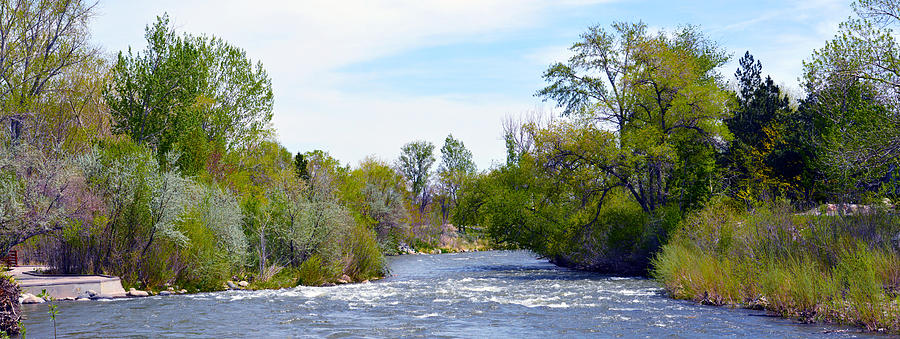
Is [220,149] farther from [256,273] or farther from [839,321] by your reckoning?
[839,321]

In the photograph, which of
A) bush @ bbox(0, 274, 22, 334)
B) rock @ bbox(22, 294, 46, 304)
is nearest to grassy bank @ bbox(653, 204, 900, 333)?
bush @ bbox(0, 274, 22, 334)

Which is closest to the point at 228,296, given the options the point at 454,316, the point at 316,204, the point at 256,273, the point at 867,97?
the point at 256,273

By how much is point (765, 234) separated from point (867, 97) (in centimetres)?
591

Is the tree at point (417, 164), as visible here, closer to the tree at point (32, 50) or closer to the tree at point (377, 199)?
the tree at point (377, 199)

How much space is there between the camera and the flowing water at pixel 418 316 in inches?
628

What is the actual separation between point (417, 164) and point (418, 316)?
269ft

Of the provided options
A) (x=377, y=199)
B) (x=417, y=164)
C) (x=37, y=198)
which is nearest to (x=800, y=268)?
(x=37, y=198)

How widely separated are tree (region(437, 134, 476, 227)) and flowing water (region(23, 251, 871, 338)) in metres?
74.1

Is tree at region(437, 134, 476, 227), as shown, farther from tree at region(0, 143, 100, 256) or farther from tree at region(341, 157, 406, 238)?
tree at region(0, 143, 100, 256)

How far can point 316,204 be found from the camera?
31172mm

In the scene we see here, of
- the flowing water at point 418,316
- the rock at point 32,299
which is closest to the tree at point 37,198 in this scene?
the rock at point 32,299

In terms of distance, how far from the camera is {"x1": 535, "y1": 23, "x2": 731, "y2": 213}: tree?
35594 millimetres

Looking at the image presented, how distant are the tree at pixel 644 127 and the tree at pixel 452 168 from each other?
6248 centimetres

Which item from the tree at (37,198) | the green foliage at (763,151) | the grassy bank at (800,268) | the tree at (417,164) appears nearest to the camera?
the grassy bank at (800,268)
